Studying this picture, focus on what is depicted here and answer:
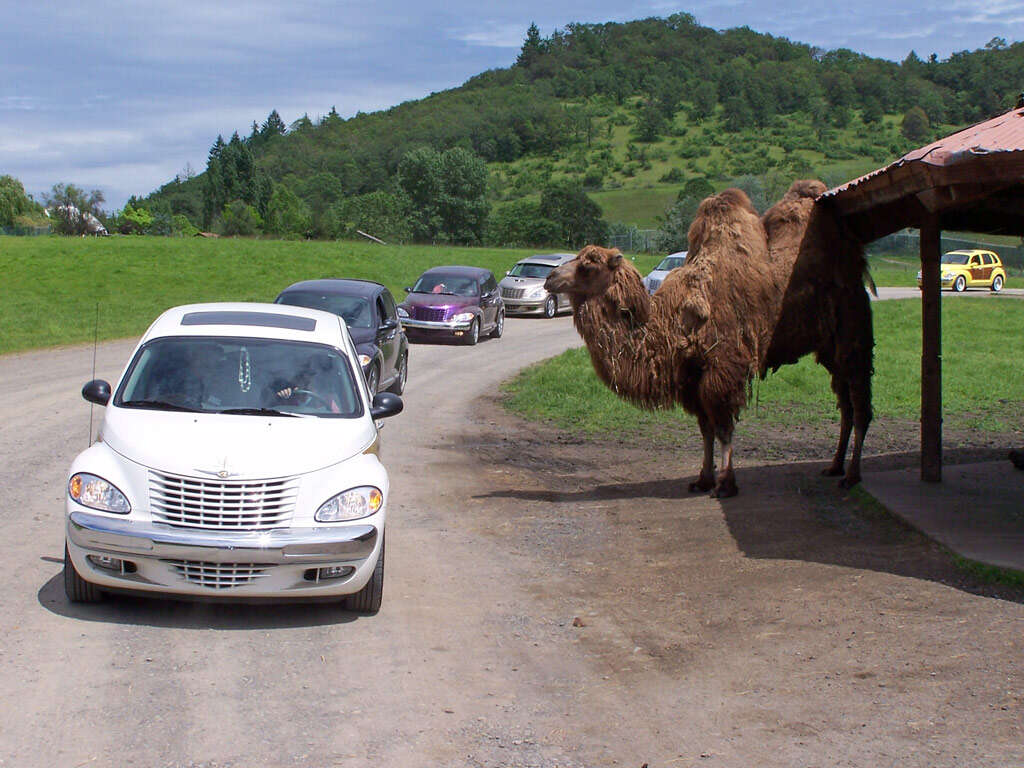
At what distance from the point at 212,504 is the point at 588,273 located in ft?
15.5

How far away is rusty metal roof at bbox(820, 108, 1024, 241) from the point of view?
23.0ft

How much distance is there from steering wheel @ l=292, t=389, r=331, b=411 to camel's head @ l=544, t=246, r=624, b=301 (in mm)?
2982

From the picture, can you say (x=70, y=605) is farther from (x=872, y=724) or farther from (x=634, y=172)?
(x=634, y=172)

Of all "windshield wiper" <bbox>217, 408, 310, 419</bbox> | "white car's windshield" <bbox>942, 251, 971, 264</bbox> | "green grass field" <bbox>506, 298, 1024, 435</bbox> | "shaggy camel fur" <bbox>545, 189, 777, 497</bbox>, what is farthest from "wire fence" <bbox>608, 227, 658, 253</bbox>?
"windshield wiper" <bbox>217, 408, 310, 419</bbox>

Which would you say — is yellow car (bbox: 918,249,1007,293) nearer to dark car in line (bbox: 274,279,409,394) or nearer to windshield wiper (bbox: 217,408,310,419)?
dark car in line (bbox: 274,279,409,394)

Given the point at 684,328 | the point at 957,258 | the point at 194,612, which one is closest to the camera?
the point at 194,612

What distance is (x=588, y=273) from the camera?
32.8 feet

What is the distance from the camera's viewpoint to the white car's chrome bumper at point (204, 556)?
6227mm

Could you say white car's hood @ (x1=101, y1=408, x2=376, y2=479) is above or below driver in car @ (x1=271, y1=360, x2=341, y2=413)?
below

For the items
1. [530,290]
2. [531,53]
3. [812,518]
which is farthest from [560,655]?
[531,53]

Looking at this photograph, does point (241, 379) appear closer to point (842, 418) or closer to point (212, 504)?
point (212, 504)

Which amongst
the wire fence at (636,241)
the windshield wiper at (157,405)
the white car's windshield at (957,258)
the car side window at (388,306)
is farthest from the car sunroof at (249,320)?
the wire fence at (636,241)

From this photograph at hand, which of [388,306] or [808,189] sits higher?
[808,189]

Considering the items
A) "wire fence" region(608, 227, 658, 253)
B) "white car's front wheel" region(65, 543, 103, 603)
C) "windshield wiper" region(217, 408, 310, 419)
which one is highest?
"wire fence" region(608, 227, 658, 253)
